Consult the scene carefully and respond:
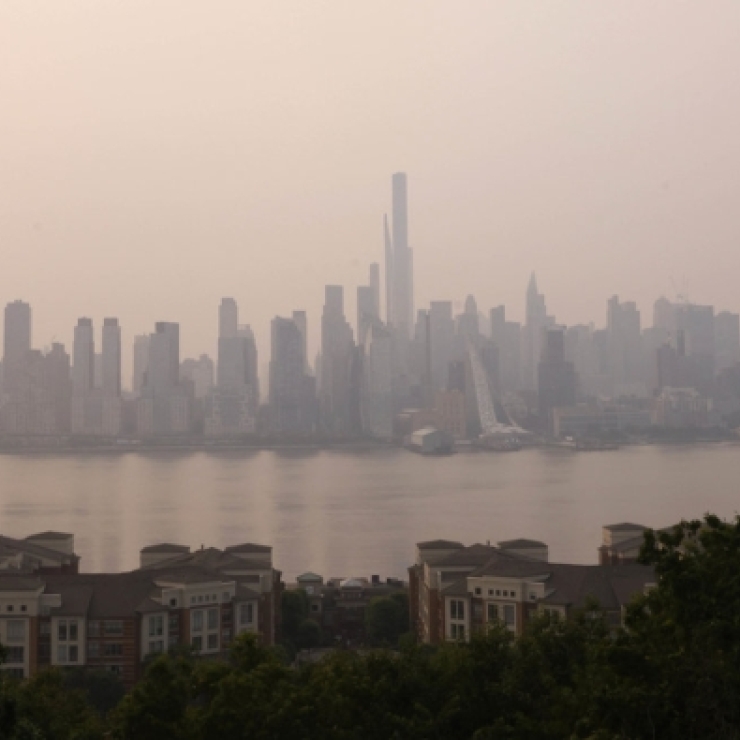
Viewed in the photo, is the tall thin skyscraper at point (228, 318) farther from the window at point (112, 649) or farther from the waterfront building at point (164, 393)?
the window at point (112, 649)

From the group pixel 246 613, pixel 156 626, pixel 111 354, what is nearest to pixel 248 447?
pixel 111 354

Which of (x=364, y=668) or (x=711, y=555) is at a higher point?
(x=711, y=555)

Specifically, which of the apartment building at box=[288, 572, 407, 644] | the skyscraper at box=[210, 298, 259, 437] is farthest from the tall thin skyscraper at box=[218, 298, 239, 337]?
the apartment building at box=[288, 572, 407, 644]

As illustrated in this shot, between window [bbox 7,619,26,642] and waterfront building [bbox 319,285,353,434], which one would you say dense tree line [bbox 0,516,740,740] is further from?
waterfront building [bbox 319,285,353,434]

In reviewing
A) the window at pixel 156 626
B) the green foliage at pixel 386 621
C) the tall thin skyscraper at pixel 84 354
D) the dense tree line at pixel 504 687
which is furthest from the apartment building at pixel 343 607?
the tall thin skyscraper at pixel 84 354

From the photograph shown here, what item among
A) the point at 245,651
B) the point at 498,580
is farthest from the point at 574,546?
the point at 245,651

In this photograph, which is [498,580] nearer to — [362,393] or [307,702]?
[307,702]
